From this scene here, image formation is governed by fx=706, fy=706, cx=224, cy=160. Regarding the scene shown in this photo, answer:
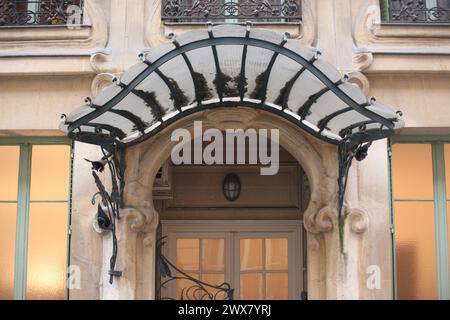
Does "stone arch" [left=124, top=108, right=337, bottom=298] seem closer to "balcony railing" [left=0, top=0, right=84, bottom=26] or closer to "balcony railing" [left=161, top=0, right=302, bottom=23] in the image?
"balcony railing" [left=161, top=0, right=302, bottom=23]

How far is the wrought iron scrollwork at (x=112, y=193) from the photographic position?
6.86 meters

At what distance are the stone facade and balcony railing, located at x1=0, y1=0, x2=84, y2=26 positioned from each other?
6.3 inches

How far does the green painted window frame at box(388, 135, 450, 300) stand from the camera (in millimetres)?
7250

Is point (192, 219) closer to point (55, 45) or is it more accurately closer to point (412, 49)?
point (55, 45)

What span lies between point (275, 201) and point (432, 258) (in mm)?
2431

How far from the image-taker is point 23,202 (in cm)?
741

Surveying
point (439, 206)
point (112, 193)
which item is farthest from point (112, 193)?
point (439, 206)

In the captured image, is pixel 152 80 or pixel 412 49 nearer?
pixel 152 80

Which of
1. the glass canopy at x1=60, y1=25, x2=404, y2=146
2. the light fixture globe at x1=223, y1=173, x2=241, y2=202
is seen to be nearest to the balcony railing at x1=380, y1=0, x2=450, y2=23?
the glass canopy at x1=60, y1=25, x2=404, y2=146

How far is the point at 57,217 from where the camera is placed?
7379 millimetres

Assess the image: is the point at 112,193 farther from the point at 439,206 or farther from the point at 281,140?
the point at 439,206

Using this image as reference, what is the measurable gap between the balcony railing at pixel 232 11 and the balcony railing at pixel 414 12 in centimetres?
101

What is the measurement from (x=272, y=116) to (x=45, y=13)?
2.69 metres
